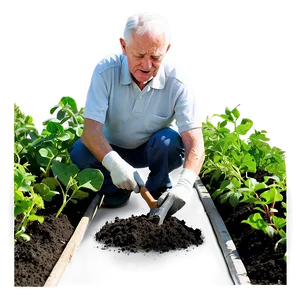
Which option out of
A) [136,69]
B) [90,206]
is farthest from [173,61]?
[90,206]

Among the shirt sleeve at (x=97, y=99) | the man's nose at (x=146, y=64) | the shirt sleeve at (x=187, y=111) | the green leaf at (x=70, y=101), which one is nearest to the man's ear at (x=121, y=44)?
the man's nose at (x=146, y=64)

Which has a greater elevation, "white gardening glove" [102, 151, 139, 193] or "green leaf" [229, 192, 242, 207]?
"white gardening glove" [102, 151, 139, 193]

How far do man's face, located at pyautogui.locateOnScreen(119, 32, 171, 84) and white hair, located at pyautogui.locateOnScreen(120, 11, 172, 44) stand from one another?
2cm

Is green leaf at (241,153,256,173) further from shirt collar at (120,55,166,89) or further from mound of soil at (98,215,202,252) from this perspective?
shirt collar at (120,55,166,89)

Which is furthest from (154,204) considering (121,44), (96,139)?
(121,44)

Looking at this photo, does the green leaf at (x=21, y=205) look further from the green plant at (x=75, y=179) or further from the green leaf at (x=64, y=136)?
the green leaf at (x=64, y=136)

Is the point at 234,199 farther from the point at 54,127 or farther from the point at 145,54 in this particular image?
the point at 54,127

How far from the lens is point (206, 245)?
3.32 m

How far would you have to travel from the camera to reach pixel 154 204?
11.0 ft

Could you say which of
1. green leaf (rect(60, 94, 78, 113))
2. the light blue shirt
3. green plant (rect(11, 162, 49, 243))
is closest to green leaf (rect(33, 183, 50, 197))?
green plant (rect(11, 162, 49, 243))

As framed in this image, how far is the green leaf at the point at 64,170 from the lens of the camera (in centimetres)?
354

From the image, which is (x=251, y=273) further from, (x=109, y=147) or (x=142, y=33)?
(x=142, y=33)

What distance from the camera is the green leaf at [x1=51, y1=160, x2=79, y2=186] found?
3541mm

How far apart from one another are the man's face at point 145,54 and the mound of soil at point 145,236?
69cm
